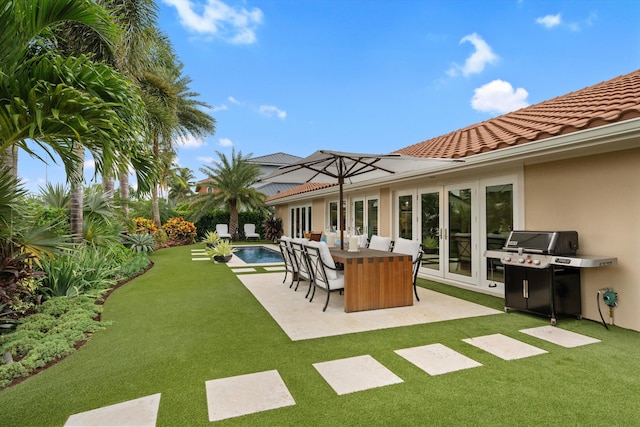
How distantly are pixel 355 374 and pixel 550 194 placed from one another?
15.2 ft

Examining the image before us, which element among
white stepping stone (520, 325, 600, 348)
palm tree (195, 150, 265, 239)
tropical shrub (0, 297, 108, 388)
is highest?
palm tree (195, 150, 265, 239)

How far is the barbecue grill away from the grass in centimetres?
24

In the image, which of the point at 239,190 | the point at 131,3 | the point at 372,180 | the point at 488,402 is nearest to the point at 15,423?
the point at 488,402

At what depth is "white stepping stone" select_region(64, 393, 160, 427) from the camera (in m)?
2.53

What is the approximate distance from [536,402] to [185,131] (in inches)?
787

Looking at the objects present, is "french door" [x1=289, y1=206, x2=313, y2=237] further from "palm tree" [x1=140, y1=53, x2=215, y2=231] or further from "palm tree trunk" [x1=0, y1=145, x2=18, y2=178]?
"palm tree trunk" [x1=0, y1=145, x2=18, y2=178]

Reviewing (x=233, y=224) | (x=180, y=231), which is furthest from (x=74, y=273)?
(x=233, y=224)

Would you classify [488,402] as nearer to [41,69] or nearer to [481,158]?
[481,158]

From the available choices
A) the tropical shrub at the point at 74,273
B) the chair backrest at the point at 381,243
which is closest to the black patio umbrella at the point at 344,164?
the chair backrest at the point at 381,243

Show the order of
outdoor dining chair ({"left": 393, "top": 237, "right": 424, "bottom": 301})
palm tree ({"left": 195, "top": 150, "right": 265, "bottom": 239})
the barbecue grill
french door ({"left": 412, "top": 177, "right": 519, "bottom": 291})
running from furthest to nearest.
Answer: palm tree ({"left": 195, "top": 150, "right": 265, "bottom": 239}) → french door ({"left": 412, "top": 177, "right": 519, "bottom": 291}) → outdoor dining chair ({"left": 393, "top": 237, "right": 424, "bottom": 301}) → the barbecue grill

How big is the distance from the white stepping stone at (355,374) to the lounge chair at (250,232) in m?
19.7

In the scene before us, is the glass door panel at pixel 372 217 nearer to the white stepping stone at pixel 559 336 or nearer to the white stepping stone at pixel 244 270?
the white stepping stone at pixel 244 270

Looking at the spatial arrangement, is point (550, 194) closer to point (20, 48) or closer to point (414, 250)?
point (414, 250)

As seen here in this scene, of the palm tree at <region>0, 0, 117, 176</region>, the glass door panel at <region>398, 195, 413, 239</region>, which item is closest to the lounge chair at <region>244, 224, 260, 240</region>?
the glass door panel at <region>398, 195, 413, 239</region>
